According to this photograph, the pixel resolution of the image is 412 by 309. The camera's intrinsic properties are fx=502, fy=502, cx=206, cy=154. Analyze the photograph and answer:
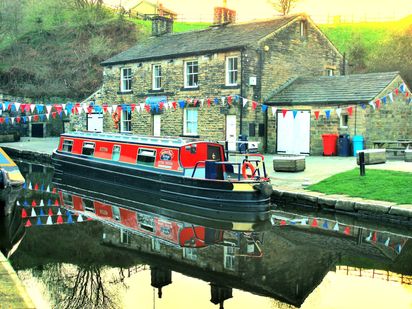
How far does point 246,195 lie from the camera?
1238 centimetres

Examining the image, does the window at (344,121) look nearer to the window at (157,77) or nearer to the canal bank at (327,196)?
the canal bank at (327,196)

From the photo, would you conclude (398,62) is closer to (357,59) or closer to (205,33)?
(357,59)

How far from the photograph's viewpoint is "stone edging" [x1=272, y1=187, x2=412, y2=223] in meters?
11.2

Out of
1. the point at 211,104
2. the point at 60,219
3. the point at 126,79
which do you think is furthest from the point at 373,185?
the point at 126,79

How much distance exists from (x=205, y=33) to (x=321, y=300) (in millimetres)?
21691

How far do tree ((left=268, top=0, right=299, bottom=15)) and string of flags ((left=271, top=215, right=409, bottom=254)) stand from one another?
4137 cm

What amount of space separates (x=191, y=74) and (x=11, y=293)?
20.2 metres

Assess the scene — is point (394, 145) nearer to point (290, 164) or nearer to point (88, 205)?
point (290, 164)

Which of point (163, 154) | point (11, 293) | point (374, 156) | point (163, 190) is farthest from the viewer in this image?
point (374, 156)

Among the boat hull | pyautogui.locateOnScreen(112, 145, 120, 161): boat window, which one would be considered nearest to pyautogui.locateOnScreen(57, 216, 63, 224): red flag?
the boat hull

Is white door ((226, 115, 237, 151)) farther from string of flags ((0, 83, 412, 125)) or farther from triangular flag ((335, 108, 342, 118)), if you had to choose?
triangular flag ((335, 108, 342, 118))

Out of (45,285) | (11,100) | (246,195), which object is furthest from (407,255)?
(11,100)

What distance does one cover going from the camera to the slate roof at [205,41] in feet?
76.5

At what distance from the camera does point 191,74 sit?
24.9m
